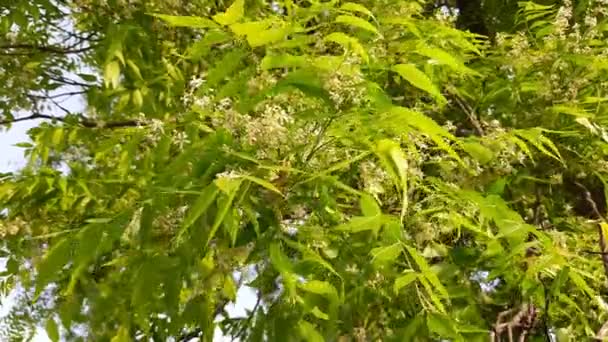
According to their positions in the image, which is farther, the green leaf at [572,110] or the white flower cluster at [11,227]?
the white flower cluster at [11,227]

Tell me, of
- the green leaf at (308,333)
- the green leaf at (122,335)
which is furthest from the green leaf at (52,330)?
the green leaf at (308,333)

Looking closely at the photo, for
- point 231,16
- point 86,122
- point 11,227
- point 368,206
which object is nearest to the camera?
point 231,16

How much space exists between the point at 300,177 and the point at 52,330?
1.10 metres

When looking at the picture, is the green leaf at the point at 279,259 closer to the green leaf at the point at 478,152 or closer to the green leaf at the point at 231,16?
the green leaf at the point at 231,16

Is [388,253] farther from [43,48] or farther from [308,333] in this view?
[43,48]

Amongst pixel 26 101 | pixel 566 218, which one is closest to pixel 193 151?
pixel 566 218

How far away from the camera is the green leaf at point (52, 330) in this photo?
2361 millimetres

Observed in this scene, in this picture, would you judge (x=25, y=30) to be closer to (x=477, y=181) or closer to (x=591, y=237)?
(x=477, y=181)

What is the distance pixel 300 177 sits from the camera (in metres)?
1.64

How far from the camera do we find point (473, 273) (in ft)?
8.41

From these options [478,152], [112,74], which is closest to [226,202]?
[478,152]

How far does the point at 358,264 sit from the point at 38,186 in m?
1.08

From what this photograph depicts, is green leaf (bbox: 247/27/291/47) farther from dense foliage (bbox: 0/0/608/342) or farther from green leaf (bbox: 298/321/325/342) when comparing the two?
green leaf (bbox: 298/321/325/342)

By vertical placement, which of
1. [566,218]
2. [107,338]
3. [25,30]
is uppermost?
[25,30]
